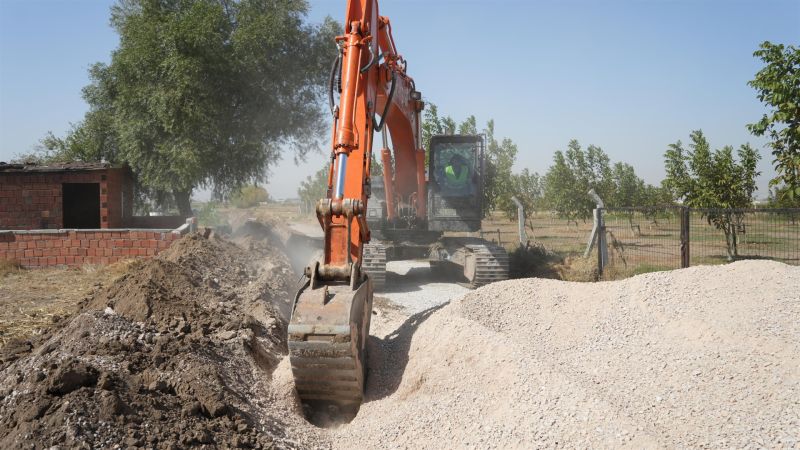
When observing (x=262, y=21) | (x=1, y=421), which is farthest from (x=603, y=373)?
(x=262, y=21)

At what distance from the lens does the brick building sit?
12.8 m

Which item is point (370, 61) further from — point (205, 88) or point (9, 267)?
point (205, 88)

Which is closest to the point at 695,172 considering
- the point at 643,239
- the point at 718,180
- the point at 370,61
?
the point at 718,180

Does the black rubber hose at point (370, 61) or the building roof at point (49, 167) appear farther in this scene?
the building roof at point (49, 167)

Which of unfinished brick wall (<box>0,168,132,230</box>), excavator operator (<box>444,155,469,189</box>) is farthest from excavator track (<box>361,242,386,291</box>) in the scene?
unfinished brick wall (<box>0,168,132,230</box>)

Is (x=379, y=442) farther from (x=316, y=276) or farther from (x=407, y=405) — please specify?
(x=316, y=276)

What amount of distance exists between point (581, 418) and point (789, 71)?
9445 millimetres

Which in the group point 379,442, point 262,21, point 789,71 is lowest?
point 379,442

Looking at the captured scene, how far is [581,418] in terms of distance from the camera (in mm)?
3918

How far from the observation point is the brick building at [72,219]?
12773mm

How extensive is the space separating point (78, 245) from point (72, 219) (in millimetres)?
7279

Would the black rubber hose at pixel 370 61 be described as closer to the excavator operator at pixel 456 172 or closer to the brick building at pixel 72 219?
the excavator operator at pixel 456 172

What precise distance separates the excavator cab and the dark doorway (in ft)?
39.2

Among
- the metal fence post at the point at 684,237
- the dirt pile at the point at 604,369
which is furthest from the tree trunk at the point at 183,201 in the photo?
the dirt pile at the point at 604,369
